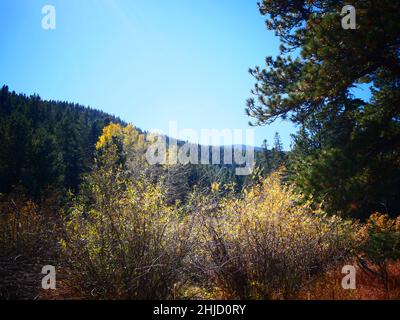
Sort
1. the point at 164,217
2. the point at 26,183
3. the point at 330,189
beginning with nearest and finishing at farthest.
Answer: the point at 164,217
the point at 330,189
the point at 26,183

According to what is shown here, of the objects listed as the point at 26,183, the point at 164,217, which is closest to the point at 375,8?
the point at 164,217

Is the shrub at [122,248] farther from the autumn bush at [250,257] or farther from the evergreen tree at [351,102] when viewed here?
the evergreen tree at [351,102]

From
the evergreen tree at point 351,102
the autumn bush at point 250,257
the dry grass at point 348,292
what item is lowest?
the dry grass at point 348,292

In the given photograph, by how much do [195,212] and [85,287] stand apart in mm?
1809

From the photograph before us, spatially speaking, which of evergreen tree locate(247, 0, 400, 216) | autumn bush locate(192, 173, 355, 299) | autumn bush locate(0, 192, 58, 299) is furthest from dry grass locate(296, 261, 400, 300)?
autumn bush locate(0, 192, 58, 299)

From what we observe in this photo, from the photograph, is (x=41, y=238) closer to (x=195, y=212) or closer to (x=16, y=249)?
(x=16, y=249)

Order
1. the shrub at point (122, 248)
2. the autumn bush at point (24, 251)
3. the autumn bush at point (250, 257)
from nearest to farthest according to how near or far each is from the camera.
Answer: the shrub at point (122, 248), the autumn bush at point (24, 251), the autumn bush at point (250, 257)

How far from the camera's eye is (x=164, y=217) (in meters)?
3.97

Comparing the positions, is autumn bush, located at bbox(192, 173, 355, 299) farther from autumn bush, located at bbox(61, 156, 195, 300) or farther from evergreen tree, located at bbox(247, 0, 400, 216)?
evergreen tree, located at bbox(247, 0, 400, 216)
